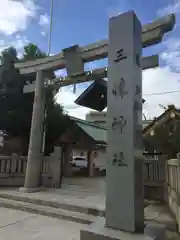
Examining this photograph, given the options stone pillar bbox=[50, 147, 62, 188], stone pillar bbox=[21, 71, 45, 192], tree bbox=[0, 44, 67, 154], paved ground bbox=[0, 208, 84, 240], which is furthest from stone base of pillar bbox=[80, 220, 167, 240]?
tree bbox=[0, 44, 67, 154]

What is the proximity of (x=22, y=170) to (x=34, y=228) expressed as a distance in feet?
15.2

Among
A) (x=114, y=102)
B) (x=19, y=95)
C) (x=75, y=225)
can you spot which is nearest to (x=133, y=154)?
(x=114, y=102)

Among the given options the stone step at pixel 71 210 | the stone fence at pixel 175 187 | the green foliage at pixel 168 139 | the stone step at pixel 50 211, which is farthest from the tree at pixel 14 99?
the stone fence at pixel 175 187

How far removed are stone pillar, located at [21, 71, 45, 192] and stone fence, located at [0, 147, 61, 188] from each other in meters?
0.53

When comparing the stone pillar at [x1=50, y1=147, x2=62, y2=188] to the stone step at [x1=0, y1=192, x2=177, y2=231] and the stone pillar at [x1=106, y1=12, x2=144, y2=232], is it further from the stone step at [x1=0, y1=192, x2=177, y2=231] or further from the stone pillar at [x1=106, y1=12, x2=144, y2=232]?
the stone pillar at [x1=106, y1=12, x2=144, y2=232]

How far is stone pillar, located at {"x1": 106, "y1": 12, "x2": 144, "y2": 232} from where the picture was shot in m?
2.88

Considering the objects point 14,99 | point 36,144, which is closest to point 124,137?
point 36,144

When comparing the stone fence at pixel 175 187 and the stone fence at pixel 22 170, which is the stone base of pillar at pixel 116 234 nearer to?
the stone fence at pixel 175 187

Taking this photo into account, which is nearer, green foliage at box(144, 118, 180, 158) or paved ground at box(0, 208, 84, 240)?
paved ground at box(0, 208, 84, 240)

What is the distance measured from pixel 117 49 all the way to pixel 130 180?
73.0 inches

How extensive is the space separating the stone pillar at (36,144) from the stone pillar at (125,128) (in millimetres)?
4940

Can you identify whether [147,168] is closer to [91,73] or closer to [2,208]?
[91,73]

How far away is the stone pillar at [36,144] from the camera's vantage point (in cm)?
747

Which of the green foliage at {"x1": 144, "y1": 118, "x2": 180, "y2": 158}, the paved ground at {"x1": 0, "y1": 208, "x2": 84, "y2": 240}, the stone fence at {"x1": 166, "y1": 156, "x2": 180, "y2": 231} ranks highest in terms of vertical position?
the green foliage at {"x1": 144, "y1": 118, "x2": 180, "y2": 158}
